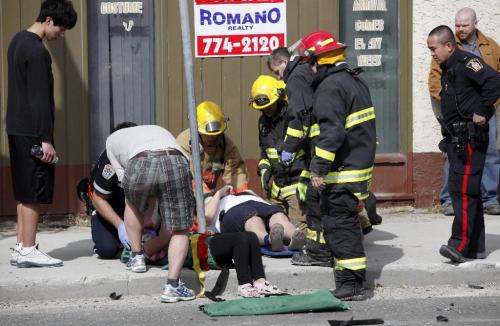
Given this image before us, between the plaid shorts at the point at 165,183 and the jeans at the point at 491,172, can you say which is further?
the jeans at the point at 491,172

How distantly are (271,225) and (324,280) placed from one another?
0.75 metres

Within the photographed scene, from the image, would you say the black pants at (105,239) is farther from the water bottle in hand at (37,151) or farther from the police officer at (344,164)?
the police officer at (344,164)

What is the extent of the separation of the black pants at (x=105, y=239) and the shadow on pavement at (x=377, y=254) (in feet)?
6.44

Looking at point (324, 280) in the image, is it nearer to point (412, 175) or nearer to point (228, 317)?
point (228, 317)

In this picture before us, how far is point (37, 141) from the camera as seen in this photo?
24.5ft

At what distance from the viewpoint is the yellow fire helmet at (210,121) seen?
8.30 metres

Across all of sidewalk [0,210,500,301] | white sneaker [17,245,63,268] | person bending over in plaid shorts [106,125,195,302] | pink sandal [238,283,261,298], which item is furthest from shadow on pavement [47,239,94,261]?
pink sandal [238,283,261,298]

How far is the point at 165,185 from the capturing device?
6.84 metres

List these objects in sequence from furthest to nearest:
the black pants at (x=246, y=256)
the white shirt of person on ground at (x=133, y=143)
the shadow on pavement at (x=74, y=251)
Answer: the shadow on pavement at (x=74, y=251) → the black pants at (x=246, y=256) → the white shirt of person on ground at (x=133, y=143)

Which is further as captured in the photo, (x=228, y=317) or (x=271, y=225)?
(x=271, y=225)

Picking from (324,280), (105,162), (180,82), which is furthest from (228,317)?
(180,82)

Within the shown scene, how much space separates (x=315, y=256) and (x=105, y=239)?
165cm

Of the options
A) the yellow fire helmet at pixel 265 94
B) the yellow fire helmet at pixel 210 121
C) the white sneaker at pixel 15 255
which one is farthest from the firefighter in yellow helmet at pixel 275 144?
the white sneaker at pixel 15 255

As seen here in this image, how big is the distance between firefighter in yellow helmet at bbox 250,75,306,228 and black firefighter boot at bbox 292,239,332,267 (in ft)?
2.05
